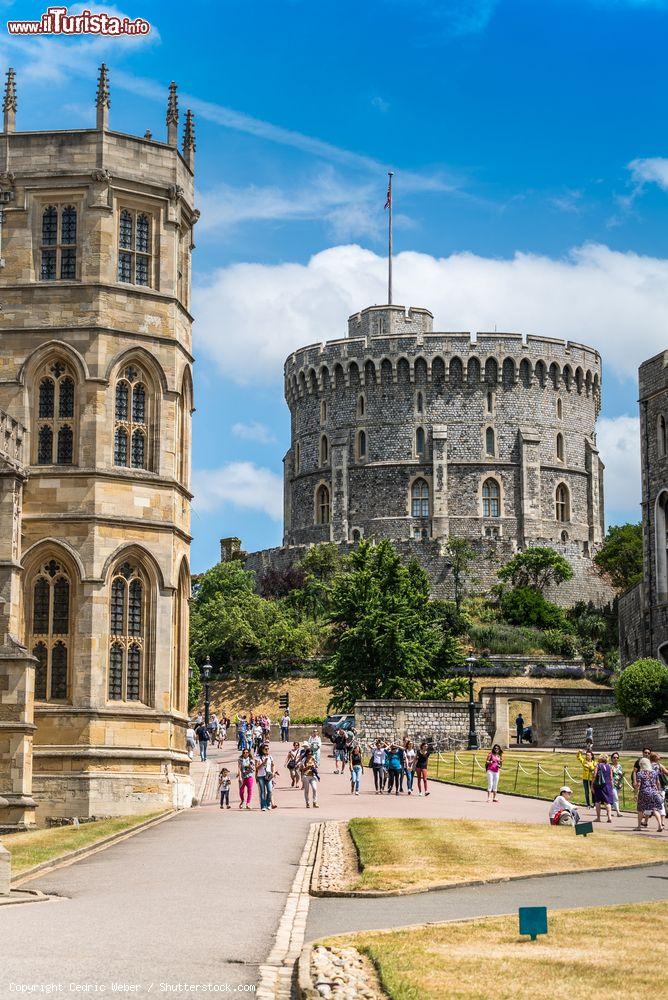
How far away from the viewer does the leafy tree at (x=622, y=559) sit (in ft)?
331

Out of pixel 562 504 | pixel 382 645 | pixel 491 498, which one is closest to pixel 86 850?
pixel 382 645

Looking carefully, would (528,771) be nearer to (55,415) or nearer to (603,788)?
(603,788)

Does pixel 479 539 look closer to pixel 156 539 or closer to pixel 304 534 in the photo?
pixel 304 534

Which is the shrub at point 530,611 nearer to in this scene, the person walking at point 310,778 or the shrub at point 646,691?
the shrub at point 646,691

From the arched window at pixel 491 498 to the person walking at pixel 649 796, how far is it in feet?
263

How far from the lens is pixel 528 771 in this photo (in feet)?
145

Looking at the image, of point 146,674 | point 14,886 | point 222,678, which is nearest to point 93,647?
point 146,674

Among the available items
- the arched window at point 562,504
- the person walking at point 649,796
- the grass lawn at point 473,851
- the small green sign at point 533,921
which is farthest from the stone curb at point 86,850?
the arched window at point 562,504

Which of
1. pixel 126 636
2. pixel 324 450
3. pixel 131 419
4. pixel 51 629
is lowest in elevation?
pixel 126 636

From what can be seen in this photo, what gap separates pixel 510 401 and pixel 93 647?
79.6 metres

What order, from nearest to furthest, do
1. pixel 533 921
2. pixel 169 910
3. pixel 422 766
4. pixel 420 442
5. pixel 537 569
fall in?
pixel 533 921, pixel 169 910, pixel 422 766, pixel 537 569, pixel 420 442

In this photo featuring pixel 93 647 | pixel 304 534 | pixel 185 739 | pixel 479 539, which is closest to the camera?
pixel 93 647

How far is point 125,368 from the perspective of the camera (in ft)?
112

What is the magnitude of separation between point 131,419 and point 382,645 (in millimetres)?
32372
